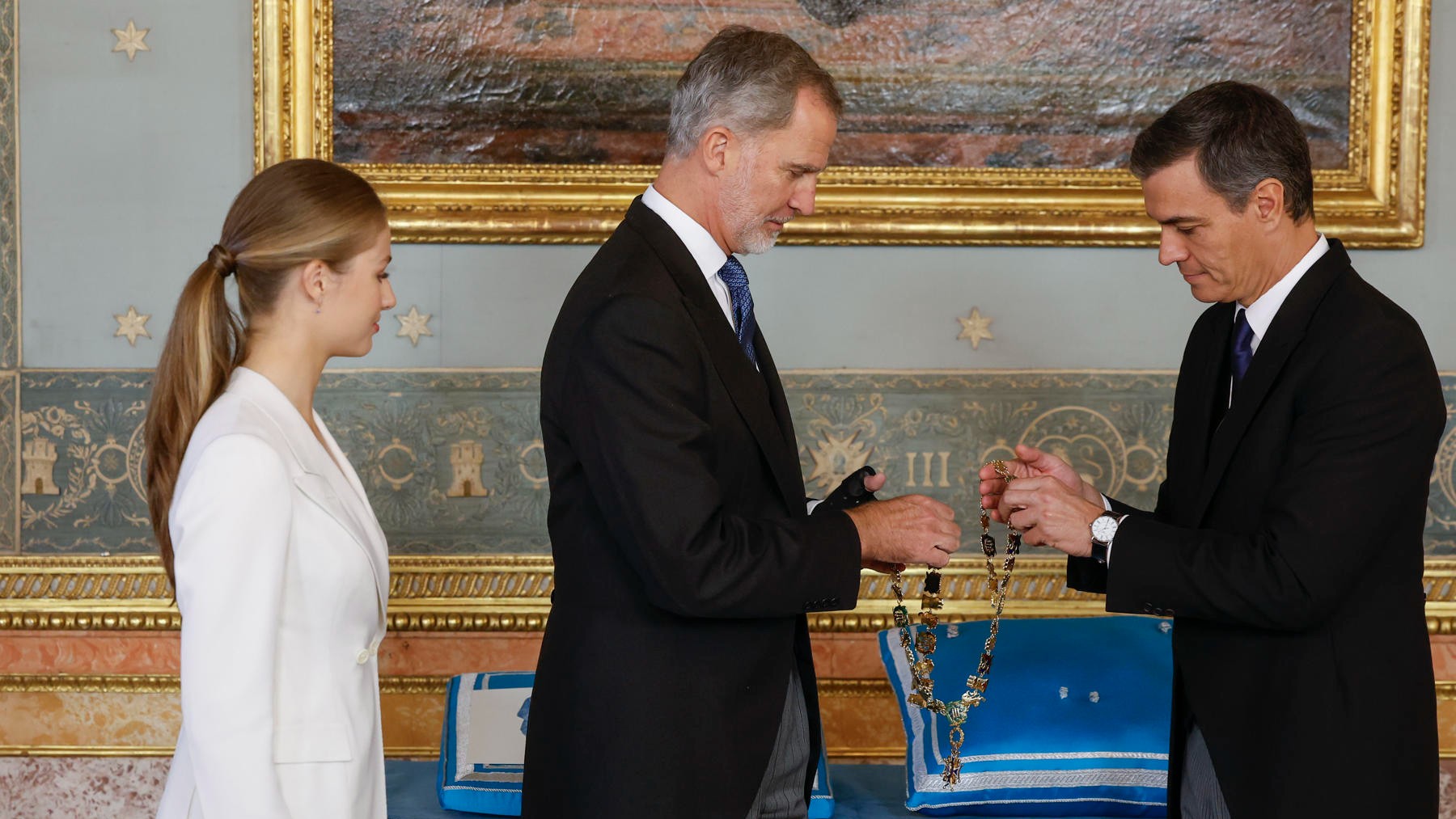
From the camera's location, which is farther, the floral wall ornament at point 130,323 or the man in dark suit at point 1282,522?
the floral wall ornament at point 130,323

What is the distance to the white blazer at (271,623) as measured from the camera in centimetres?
178

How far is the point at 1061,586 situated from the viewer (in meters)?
3.65

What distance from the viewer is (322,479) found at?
1977mm

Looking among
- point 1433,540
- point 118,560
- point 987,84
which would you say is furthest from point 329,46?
point 1433,540

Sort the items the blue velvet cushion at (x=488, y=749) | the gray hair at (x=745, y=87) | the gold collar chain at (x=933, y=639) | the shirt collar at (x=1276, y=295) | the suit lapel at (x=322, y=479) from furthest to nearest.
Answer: the blue velvet cushion at (x=488, y=749) < the gold collar chain at (x=933, y=639) < the shirt collar at (x=1276, y=295) < the gray hair at (x=745, y=87) < the suit lapel at (x=322, y=479)

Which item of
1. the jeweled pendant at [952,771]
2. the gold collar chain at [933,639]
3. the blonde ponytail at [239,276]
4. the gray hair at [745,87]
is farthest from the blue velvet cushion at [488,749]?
the gray hair at [745,87]

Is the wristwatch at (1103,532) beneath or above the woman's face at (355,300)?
beneath

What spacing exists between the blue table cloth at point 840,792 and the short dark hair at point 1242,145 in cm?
160

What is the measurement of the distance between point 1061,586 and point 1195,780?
1.43 metres

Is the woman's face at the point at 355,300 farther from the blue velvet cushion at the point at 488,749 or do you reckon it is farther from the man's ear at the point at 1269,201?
the man's ear at the point at 1269,201

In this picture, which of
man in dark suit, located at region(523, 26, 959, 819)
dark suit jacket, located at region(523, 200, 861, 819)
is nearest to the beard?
man in dark suit, located at region(523, 26, 959, 819)

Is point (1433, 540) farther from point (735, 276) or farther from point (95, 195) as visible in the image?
point (95, 195)

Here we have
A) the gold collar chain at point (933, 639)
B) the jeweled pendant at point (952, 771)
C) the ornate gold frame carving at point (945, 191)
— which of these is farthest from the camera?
the ornate gold frame carving at point (945, 191)

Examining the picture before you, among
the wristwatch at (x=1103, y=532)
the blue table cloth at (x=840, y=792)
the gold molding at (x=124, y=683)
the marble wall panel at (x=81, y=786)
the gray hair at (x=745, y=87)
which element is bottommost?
the marble wall panel at (x=81, y=786)
